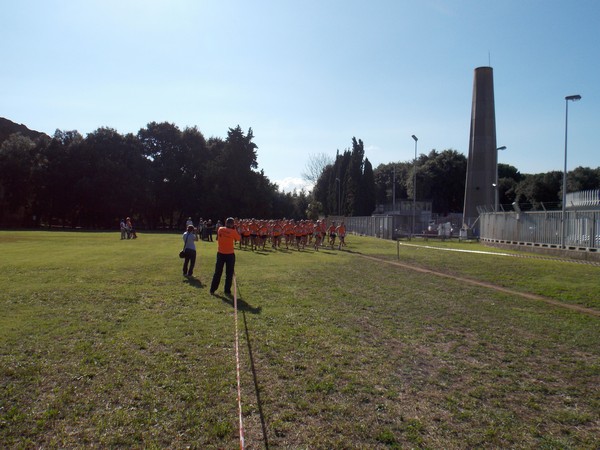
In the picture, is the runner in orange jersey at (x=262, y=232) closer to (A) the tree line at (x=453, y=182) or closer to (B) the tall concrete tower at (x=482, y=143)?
(B) the tall concrete tower at (x=482, y=143)

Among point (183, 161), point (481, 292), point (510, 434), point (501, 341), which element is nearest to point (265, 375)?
point (510, 434)

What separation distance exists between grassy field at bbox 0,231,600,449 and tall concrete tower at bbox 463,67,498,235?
40542 mm

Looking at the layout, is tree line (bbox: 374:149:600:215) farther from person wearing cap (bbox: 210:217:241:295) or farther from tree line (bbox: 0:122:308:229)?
person wearing cap (bbox: 210:217:241:295)

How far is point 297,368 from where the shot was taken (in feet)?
20.4

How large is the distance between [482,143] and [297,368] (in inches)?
1931

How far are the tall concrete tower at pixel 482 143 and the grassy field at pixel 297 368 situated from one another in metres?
40.5

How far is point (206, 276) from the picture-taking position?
49.3 feet

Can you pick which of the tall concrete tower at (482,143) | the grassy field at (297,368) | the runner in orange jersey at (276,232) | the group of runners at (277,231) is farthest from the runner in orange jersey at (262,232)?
the tall concrete tower at (482,143)

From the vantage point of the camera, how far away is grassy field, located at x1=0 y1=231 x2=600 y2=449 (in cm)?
452

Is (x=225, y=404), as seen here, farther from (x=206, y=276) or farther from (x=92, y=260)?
(x=92, y=260)

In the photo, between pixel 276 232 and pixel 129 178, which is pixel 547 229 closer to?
pixel 276 232

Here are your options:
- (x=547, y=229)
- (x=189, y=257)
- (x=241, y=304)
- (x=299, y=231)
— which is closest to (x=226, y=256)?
(x=241, y=304)

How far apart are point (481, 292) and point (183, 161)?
62912 mm

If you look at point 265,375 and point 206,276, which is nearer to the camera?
point 265,375
